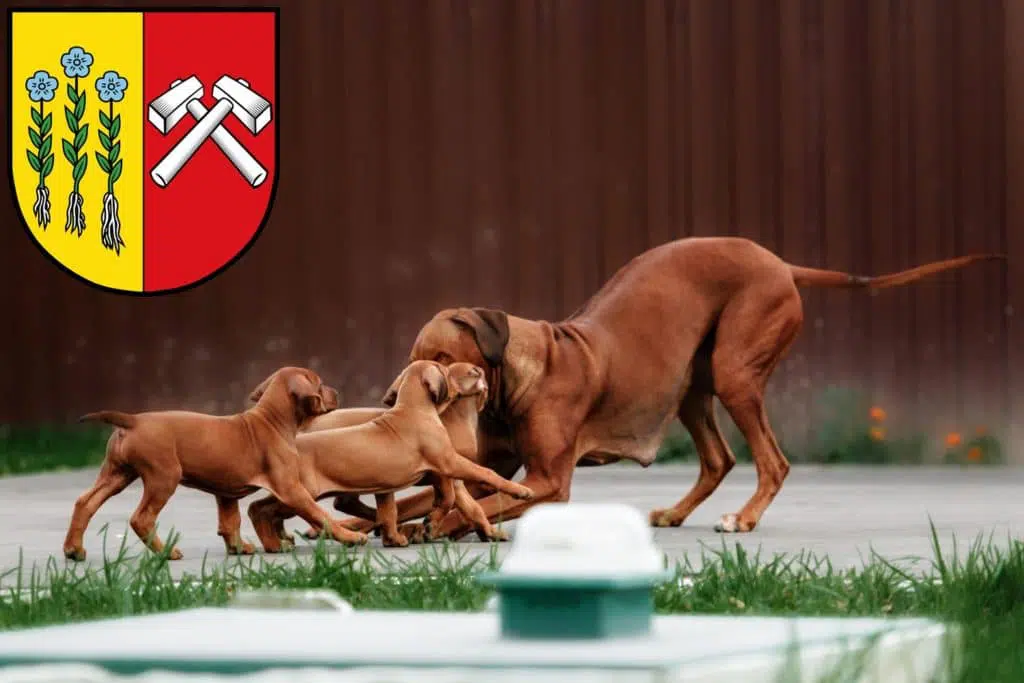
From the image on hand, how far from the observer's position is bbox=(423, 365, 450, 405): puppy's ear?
5.64 metres

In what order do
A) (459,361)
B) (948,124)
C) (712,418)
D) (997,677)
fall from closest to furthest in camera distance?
(997,677) → (459,361) → (712,418) → (948,124)

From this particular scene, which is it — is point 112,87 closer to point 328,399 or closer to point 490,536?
point 328,399

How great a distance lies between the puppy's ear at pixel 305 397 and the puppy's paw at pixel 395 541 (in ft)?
1.46

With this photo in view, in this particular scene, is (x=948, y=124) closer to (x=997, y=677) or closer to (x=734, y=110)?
(x=734, y=110)

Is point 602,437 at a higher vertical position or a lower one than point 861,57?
lower

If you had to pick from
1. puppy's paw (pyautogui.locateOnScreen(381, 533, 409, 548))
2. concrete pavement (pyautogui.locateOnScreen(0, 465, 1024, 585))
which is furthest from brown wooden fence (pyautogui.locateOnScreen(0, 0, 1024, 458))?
puppy's paw (pyautogui.locateOnScreen(381, 533, 409, 548))

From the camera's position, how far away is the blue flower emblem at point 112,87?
384 inches

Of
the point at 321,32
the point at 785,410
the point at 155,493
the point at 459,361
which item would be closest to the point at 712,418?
the point at 459,361

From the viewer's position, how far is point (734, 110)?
9.84m

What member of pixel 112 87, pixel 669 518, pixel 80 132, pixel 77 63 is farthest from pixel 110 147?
pixel 669 518

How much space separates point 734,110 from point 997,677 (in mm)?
7233

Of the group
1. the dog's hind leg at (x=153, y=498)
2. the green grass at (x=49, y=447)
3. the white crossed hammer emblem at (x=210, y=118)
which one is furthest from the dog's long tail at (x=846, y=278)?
the green grass at (x=49, y=447)

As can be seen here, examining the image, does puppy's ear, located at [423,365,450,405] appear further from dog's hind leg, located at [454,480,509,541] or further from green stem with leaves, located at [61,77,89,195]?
green stem with leaves, located at [61,77,89,195]

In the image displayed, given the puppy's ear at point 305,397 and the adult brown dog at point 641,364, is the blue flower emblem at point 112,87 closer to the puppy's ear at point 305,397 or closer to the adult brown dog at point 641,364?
the adult brown dog at point 641,364
